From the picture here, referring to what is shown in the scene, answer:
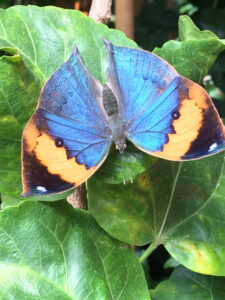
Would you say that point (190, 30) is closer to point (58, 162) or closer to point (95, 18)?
point (95, 18)

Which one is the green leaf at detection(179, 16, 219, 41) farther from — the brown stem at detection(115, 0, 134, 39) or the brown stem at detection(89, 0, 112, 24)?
the brown stem at detection(115, 0, 134, 39)

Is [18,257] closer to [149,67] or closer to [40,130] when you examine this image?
[40,130]

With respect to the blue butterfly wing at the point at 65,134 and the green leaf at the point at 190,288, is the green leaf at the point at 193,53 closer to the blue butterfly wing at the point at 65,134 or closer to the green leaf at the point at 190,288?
the blue butterfly wing at the point at 65,134

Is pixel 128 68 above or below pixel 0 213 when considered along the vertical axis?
above

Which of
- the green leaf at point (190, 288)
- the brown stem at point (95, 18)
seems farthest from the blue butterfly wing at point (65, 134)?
the green leaf at point (190, 288)

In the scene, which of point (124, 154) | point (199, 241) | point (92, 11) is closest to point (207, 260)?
point (199, 241)

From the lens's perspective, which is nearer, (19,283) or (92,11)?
(19,283)

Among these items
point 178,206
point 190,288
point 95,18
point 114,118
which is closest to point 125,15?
point 95,18
